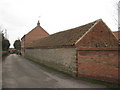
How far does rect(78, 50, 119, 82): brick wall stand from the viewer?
27.9 feet

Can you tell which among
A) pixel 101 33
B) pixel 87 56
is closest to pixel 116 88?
pixel 87 56

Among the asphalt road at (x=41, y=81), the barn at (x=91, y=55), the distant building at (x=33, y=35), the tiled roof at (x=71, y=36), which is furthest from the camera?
the distant building at (x=33, y=35)

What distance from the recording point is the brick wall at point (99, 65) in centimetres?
850

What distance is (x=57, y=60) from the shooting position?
14.1 metres

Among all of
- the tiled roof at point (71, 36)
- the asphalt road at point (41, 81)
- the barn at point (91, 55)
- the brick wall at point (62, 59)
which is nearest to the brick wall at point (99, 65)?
the barn at point (91, 55)

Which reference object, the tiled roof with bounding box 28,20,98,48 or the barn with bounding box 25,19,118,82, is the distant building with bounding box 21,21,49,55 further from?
the barn with bounding box 25,19,118,82

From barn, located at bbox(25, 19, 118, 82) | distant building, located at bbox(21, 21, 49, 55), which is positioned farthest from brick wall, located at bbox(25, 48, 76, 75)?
distant building, located at bbox(21, 21, 49, 55)

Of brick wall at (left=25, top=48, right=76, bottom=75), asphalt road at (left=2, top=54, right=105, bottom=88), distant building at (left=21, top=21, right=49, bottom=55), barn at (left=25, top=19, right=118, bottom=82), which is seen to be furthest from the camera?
distant building at (left=21, top=21, right=49, bottom=55)

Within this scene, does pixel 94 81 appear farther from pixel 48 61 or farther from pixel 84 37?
pixel 48 61

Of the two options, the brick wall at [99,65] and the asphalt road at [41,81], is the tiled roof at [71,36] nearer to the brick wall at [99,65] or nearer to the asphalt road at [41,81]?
the brick wall at [99,65]

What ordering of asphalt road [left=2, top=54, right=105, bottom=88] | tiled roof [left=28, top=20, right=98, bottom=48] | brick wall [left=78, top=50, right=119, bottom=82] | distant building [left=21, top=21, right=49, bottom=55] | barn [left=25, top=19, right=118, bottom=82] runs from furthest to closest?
distant building [left=21, top=21, right=49, bottom=55] → tiled roof [left=28, top=20, right=98, bottom=48] → barn [left=25, top=19, right=118, bottom=82] → brick wall [left=78, top=50, right=119, bottom=82] → asphalt road [left=2, top=54, right=105, bottom=88]

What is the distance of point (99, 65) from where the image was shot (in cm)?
919

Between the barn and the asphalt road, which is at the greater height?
the barn

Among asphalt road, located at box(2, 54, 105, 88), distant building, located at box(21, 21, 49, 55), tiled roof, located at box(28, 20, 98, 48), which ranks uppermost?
distant building, located at box(21, 21, 49, 55)
